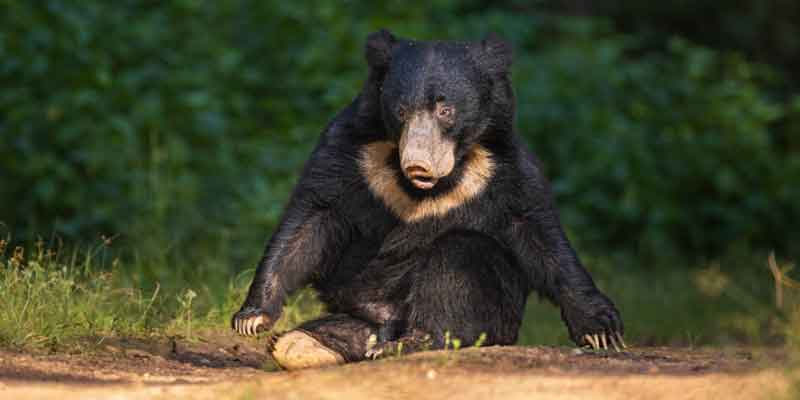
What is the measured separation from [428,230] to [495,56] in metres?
0.78

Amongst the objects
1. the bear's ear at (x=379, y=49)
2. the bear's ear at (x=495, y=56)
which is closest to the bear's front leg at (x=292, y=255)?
the bear's ear at (x=379, y=49)

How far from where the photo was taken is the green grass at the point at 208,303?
17.4 feet

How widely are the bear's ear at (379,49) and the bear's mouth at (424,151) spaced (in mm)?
407

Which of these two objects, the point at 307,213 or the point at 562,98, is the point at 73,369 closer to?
the point at 307,213

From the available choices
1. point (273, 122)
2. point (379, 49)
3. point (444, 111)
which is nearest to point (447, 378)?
point (444, 111)

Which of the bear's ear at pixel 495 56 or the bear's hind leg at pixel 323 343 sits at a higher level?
the bear's ear at pixel 495 56

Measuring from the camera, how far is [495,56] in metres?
5.44

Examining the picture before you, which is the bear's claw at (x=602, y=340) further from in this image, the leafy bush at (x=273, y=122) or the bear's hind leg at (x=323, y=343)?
the leafy bush at (x=273, y=122)

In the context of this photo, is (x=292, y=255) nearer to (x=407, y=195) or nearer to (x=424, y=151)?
(x=407, y=195)

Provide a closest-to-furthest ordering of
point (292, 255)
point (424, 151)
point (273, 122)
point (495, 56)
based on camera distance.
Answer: point (424, 151)
point (292, 255)
point (495, 56)
point (273, 122)

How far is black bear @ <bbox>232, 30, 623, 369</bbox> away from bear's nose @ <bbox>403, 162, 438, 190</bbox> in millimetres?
177

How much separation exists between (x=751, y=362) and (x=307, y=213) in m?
1.85

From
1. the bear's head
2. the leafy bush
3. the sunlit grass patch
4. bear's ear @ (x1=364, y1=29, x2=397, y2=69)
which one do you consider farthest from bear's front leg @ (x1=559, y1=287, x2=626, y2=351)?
the leafy bush

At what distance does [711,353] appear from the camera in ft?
18.0
